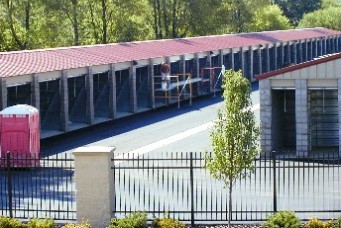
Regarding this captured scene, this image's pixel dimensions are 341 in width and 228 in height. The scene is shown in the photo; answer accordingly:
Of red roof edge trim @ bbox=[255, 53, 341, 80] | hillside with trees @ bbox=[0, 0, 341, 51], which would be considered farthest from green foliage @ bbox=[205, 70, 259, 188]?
hillside with trees @ bbox=[0, 0, 341, 51]

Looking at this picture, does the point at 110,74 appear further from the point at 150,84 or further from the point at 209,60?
the point at 209,60

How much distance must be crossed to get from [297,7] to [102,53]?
4706 inches

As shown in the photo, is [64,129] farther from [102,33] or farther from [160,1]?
[160,1]

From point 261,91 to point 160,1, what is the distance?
60.4 meters

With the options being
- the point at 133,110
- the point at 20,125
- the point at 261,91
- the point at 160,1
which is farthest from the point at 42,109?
the point at 160,1

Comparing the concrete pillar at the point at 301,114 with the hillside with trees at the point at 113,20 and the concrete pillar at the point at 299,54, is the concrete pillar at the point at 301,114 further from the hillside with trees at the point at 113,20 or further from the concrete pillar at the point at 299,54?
the concrete pillar at the point at 299,54

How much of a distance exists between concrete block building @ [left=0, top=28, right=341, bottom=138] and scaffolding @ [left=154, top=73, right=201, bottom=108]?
7 cm

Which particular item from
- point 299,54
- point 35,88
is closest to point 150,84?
point 35,88

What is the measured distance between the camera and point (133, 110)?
4703 centimetres

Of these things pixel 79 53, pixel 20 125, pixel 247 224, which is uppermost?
pixel 79 53

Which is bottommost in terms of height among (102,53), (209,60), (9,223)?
(9,223)


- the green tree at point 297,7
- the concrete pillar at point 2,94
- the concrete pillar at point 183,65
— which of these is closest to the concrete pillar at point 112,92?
the concrete pillar at point 2,94

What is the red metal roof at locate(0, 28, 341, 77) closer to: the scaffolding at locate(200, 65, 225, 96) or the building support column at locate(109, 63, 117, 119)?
the building support column at locate(109, 63, 117, 119)

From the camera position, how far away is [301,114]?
3275 centimetres
